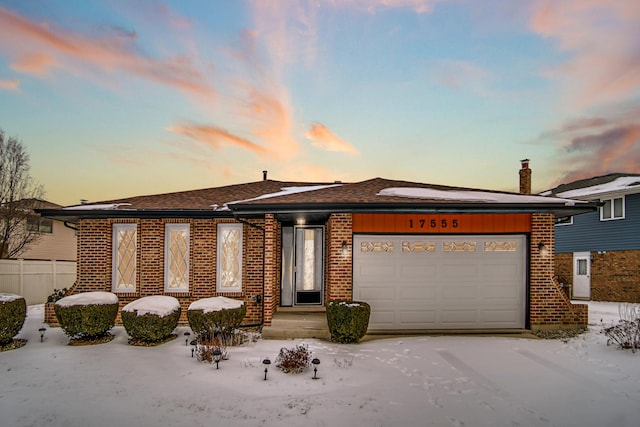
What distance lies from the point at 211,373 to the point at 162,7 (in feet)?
31.2

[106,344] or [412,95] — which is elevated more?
[412,95]

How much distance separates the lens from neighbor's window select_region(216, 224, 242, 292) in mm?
10289

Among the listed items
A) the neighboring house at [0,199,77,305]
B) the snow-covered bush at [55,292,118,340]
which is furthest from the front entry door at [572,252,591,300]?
the neighboring house at [0,199,77,305]

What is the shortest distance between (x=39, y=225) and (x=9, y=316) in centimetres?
1573

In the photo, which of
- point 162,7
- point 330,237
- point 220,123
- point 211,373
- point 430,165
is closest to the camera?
point 211,373

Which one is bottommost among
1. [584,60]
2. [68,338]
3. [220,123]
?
[68,338]

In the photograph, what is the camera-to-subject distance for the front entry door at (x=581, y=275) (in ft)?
60.7

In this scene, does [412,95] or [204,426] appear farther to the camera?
[412,95]

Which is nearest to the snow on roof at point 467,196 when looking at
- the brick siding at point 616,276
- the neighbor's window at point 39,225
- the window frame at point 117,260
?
the window frame at point 117,260

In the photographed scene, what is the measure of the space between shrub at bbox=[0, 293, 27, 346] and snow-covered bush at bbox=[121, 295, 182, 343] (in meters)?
2.18

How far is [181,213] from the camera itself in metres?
10.1

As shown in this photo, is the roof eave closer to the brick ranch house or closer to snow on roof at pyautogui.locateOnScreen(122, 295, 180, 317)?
the brick ranch house

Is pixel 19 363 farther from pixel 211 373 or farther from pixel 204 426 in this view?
pixel 204 426

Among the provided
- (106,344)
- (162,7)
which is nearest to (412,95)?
(162,7)
